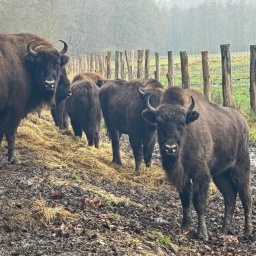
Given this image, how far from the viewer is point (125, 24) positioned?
89312 mm

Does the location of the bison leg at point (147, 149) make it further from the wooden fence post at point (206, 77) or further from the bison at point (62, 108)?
the wooden fence post at point (206, 77)

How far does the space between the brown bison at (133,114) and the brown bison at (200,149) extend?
3.02m

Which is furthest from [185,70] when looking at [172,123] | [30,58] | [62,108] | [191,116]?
[172,123]

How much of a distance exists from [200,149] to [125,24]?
81.0 metres

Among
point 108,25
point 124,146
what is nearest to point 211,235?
point 124,146

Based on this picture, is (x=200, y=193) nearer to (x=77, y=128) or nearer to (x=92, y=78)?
(x=77, y=128)

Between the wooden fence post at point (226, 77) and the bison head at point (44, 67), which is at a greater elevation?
the bison head at point (44, 67)

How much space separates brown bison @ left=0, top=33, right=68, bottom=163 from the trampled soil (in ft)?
2.59

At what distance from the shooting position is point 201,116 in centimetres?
1005

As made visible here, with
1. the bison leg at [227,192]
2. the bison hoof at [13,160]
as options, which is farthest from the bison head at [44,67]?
the bison leg at [227,192]

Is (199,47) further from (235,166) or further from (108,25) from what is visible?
(235,166)

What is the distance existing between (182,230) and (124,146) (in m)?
9.83

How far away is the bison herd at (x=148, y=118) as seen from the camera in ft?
31.3

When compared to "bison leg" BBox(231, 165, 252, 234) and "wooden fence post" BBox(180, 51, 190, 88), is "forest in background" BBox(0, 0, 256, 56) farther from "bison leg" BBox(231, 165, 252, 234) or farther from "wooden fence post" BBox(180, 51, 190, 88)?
"bison leg" BBox(231, 165, 252, 234)
